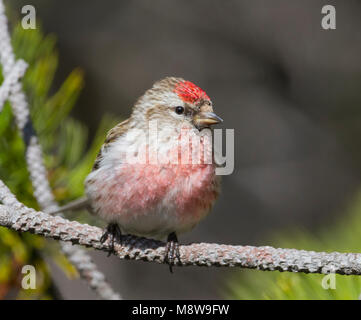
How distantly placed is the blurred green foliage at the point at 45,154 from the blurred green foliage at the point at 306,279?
0.73 m

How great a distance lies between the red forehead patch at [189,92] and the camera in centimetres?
285

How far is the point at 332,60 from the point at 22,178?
342 cm

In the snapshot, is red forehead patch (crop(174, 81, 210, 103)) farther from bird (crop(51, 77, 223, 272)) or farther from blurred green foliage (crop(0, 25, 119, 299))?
blurred green foliage (crop(0, 25, 119, 299))

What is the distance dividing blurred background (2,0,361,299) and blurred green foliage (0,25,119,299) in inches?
92.2

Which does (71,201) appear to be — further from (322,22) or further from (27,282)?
(322,22)

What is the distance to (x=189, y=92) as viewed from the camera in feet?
9.40

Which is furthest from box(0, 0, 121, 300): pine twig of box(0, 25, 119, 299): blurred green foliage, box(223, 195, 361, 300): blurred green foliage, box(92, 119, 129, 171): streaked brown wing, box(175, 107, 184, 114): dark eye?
box(175, 107, 184, 114): dark eye

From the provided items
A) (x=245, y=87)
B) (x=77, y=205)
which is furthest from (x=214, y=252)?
(x=245, y=87)

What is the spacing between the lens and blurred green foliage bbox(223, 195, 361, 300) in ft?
6.31

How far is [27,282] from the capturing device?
7.47ft

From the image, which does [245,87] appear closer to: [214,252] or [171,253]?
[171,253]

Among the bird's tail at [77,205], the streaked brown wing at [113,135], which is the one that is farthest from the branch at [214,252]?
the streaked brown wing at [113,135]

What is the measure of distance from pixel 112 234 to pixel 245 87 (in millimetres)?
3130
